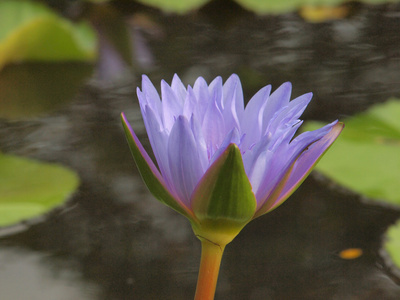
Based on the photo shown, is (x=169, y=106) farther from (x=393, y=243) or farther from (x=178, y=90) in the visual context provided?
(x=393, y=243)

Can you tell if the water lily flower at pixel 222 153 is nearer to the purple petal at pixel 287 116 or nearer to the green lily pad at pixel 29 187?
the purple petal at pixel 287 116

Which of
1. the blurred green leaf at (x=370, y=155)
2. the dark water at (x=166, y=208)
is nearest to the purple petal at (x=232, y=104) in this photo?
the dark water at (x=166, y=208)

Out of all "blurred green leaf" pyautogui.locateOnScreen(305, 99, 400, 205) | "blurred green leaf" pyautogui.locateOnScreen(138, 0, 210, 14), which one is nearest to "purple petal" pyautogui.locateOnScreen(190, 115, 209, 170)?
"blurred green leaf" pyautogui.locateOnScreen(305, 99, 400, 205)

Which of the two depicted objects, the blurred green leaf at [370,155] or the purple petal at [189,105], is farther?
Result: the blurred green leaf at [370,155]

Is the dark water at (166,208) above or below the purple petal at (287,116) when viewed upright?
below

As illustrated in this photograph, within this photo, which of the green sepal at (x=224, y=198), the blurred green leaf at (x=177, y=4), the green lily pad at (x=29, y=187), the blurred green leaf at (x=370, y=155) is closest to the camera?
the green sepal at (x=224, y=198)

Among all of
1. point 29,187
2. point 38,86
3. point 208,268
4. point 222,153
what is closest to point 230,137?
point 222,153
